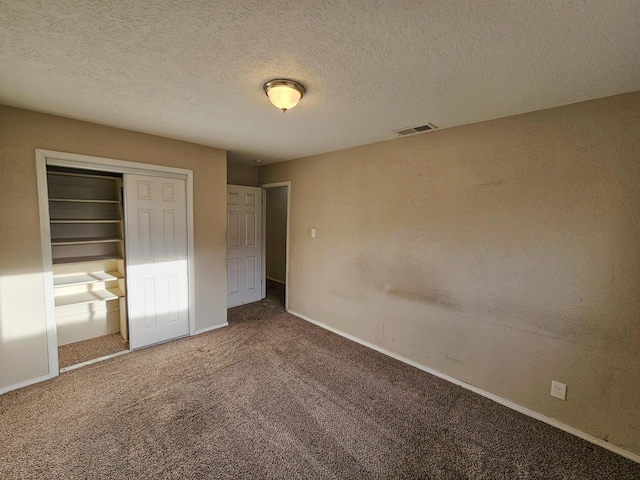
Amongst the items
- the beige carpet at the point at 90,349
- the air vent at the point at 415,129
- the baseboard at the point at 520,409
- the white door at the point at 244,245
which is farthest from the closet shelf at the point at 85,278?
the air vent at the point at 415,129

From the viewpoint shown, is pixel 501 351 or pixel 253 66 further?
pixel 501 351

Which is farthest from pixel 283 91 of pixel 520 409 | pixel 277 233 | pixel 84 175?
pixel 277 233

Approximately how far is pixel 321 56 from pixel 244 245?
141 inches

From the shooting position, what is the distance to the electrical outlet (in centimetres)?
202

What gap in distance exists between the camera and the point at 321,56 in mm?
1482

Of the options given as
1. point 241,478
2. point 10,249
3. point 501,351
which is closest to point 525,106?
point 501,351

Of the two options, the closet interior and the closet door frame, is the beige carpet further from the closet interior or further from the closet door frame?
the closet door frame

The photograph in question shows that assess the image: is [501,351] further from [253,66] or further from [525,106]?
[253,66]

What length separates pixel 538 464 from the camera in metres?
1.74

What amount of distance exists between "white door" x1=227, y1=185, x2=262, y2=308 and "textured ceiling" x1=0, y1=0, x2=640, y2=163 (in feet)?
7.10

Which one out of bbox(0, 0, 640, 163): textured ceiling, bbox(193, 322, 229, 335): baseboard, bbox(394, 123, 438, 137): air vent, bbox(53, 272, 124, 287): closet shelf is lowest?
bbox(193, 322, 229, 335): baseboard

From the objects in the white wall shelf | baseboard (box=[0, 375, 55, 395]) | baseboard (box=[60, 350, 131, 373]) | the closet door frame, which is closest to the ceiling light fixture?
the closet door frame

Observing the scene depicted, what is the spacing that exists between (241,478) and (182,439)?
1.86 ft

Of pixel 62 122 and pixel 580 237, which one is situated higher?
pixel 62 122
